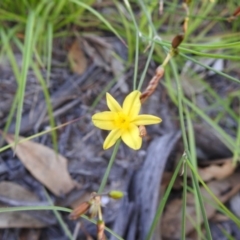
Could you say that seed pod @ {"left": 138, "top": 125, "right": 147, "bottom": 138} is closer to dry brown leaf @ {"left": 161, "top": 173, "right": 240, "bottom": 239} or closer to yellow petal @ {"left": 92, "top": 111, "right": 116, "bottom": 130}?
yellow petal @ {"left": 92, "top": 111, "right": 116, "bottom": 130}

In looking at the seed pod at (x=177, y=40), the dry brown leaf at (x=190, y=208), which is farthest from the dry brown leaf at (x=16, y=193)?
the seed pod at (x=177, y=40)

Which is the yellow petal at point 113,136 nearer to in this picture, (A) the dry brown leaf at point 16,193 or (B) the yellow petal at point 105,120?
(B) the yellow petal at point 105,120

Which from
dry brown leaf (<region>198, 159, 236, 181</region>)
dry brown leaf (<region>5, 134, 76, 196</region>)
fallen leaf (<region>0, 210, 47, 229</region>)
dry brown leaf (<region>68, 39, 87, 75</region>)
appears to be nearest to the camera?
fallen leaf (<region>0, 210, 47, 229</region>)

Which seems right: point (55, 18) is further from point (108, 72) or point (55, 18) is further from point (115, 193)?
point (115, 193)

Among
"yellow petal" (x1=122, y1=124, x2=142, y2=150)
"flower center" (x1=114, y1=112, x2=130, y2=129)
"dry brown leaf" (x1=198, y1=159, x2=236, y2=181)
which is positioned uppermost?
"flower center" (x1=114, y1=112, x2=130, y2=129)

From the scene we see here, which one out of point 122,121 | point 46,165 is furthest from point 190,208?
point 122,121

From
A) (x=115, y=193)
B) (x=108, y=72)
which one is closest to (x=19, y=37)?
(x=108, y=72)

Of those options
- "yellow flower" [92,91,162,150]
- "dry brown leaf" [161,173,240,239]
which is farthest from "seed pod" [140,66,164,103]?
"dry brown leaf" [161,173,240,239]
